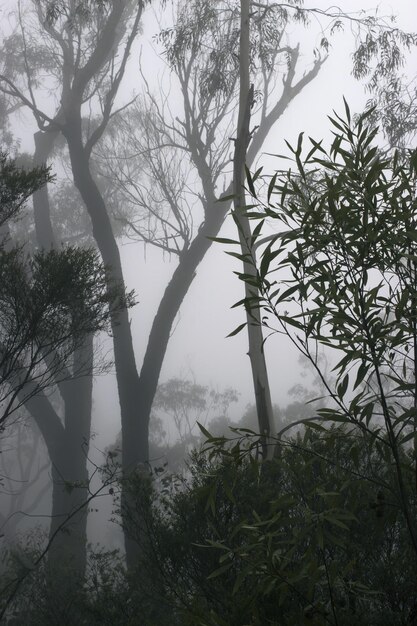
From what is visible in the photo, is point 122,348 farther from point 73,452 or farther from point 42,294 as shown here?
point 42,294

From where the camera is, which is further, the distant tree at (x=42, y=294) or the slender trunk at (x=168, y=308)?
the slender trunk at (x=168, y=308)

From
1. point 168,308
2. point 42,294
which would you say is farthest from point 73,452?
point 42,294

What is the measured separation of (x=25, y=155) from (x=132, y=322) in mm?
6468

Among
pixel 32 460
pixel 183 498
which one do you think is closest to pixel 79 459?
pixel 183 498

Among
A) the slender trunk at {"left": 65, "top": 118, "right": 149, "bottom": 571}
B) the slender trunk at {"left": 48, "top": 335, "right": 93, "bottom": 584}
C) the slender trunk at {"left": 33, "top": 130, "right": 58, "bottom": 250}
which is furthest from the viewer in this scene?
the slender trunk at {"left": 33, "top": 130, "right": 58, "bottom": 250}

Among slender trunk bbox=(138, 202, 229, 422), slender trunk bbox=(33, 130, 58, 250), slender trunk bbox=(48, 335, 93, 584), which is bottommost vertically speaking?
slender trunk bbox=(48, 335, 93, 584)

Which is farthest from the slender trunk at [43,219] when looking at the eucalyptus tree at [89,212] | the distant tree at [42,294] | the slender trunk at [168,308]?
the distant tree at [42,294]

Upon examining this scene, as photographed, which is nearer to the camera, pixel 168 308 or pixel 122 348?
pixel 122 348

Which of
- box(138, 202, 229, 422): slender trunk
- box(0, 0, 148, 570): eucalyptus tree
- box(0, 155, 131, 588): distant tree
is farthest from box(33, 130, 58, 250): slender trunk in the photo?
box(0, 155, 131, 588): distant tree

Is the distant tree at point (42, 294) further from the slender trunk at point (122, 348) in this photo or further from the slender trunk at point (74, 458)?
the slender trunk at point (74, 458)

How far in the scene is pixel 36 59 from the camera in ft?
48.5

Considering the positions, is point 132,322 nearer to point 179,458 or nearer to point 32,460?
point 179,458

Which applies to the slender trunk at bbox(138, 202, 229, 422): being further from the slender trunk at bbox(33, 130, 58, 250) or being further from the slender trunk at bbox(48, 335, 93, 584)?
the slender trunk at bbox(33, 130, 58, 250)

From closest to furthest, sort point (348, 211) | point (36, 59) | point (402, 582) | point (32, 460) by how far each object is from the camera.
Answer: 1. point (348, 211)
2. point (402, 582)
3. point (36, 59)
4. point (32, 460)
